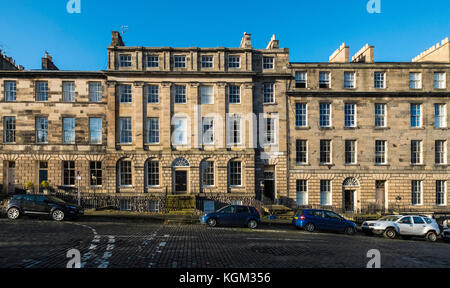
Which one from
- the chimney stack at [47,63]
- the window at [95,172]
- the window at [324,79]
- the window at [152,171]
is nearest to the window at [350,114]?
the window at [324,79]

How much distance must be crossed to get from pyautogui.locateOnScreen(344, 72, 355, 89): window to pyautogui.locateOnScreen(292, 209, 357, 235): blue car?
50.8 ft

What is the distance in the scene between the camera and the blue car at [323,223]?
62.8ft

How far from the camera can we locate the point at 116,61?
27.8m

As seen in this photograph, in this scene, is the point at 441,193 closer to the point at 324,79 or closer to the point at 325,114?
the point at 325,114

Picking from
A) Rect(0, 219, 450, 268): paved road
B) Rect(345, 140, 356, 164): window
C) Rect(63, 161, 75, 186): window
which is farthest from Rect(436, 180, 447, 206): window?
Rect(63, 161, 75, 186): window

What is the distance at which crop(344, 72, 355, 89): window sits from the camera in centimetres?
2973

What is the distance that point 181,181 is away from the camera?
92.8 ft

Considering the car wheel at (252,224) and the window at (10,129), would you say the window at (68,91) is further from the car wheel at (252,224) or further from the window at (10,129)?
the car wheel at (252,224)

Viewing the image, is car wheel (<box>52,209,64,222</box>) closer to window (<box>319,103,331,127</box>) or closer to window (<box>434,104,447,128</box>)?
window (<box>319,103,331,127</box>)

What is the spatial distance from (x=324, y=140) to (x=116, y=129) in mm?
19764

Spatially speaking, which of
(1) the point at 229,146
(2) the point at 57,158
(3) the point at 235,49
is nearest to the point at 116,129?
(2) the point at 57,158

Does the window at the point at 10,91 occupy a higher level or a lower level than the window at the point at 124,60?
lower

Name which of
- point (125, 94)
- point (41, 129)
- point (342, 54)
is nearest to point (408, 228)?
point (342, 54)

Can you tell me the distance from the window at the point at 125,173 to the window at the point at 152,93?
20.1 feet
